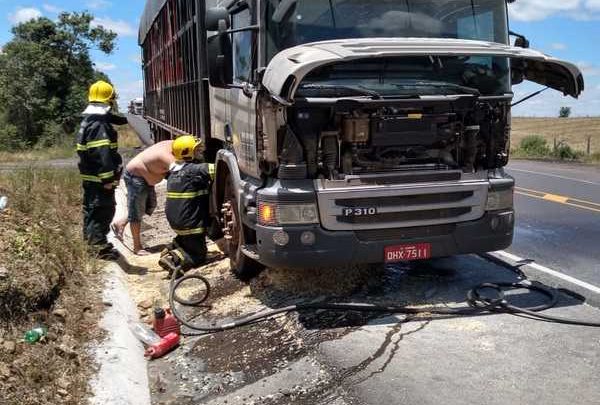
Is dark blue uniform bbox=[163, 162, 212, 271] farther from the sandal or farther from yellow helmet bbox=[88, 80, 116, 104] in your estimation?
the sandal

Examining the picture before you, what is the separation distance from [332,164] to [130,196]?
376 centimetres

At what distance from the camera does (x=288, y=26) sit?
17.5 ft

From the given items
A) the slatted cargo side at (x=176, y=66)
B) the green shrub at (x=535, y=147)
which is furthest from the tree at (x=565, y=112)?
the slatted cargo side at (x=176, y=66)

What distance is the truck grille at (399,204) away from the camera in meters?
5.07

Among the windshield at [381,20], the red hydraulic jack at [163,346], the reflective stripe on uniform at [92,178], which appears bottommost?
the red hydraulic jack at [163,346]

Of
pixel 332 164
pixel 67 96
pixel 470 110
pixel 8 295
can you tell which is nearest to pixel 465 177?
pixel 470 110

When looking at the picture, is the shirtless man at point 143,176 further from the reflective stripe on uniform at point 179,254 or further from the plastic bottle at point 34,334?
the plastic bottle at point 34,334

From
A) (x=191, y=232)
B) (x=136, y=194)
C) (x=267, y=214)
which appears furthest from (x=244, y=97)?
(x=136, y=194)

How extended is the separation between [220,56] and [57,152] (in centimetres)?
2904

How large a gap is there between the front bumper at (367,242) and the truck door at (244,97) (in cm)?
72

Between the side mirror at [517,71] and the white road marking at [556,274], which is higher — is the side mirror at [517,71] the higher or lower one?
the higher one

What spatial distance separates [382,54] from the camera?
466cm

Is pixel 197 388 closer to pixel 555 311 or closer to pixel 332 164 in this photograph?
pixel 332 164

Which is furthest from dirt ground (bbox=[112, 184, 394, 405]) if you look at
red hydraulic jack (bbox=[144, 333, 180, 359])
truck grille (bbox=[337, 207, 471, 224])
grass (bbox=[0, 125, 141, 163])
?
grass (bbox=[0, 125, 141, 163])
